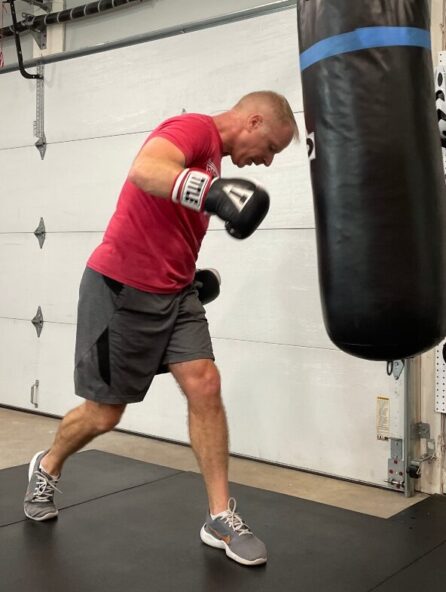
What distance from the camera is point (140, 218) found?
88.0 inches

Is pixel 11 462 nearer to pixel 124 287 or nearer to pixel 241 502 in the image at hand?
pixel 241 502

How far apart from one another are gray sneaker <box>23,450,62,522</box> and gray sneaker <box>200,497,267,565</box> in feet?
1.85

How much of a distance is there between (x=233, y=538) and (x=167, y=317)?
712 mm

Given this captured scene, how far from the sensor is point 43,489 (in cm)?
243

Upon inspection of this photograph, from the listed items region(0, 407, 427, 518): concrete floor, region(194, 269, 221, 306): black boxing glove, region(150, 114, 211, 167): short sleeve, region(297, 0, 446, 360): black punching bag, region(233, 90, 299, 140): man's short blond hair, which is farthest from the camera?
region(0, 407, 427, 518): concrete floor

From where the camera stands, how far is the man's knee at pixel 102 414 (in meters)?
2.34

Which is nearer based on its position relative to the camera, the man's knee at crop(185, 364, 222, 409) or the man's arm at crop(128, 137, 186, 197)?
the man's arm at crop(128, 137, 186, 197)

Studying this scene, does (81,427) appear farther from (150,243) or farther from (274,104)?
(274,104)

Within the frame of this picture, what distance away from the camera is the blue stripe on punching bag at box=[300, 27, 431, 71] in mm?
1562

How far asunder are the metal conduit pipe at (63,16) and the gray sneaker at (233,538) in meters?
3.18

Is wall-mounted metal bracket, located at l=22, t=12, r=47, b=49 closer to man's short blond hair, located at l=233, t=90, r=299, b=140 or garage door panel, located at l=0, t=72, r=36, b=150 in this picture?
garage door panel, located at l=0, t=72, r=36, b=150

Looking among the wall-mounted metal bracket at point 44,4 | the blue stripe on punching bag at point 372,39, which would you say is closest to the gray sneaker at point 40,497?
the blue stripe on punching bag at point 372,39

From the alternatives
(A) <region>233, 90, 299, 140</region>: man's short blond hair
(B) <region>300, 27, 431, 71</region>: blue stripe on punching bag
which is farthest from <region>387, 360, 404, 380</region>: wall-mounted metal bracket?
(B) <region>300, 27, 431, 71</region>: blue stripe on punching bag

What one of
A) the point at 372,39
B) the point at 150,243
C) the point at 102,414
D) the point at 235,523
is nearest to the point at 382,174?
the point at 372,39
